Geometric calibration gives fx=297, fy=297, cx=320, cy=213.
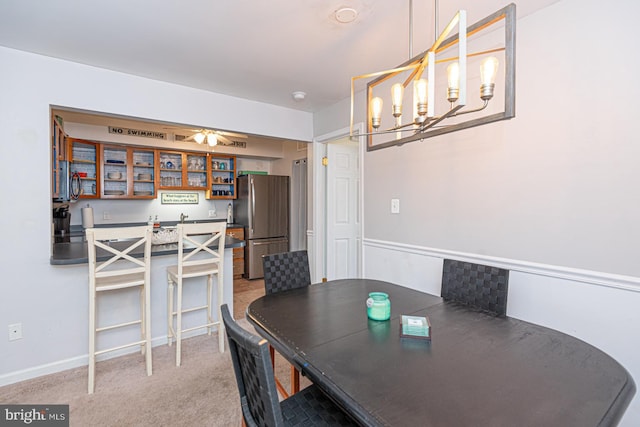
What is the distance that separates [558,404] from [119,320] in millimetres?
2966

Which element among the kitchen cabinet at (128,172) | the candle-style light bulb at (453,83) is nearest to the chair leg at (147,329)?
the candle-style light bulb at (453,83)

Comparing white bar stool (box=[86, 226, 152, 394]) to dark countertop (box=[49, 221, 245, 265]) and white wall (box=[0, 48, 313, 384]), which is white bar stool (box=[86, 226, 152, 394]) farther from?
white wall (box=[0, 48, 313, 384])

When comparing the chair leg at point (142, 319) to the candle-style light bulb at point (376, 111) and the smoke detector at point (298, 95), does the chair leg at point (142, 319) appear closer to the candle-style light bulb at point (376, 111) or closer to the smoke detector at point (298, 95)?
the candle-style light bulb at point (376, 111)

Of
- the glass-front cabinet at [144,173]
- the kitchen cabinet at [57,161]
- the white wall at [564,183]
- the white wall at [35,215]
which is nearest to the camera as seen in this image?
the white wall at [564,183]

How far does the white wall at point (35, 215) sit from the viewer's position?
84.7 inches

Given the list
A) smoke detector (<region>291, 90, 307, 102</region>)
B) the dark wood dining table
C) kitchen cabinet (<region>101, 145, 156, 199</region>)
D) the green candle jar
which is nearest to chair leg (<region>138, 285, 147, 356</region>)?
the dark wood dining table

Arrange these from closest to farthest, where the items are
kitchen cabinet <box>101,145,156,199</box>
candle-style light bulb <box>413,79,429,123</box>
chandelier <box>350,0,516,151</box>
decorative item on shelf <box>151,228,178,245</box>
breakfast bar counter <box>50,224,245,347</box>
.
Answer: chandelier <box>350,0,516,151</box> → candle-style light bulb <box>413,79,429,123</box> → breakfast bar counter <box>50,224,245,347</box> → decorative item on shelf <box>151,228,178,245</box> → kitchen cabinet <box>101,145,156,199</box>

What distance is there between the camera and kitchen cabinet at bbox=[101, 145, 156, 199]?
4445 millimetres

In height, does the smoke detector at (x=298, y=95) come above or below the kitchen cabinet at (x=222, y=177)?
above

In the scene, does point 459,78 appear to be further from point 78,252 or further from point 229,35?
point 78,252

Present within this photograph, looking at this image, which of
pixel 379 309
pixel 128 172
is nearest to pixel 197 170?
pixel 128 172

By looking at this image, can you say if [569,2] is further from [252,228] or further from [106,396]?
[252,228]

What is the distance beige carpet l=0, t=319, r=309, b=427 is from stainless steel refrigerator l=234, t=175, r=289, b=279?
2495 mm

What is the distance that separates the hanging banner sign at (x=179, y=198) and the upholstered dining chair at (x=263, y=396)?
4476 millimetres
